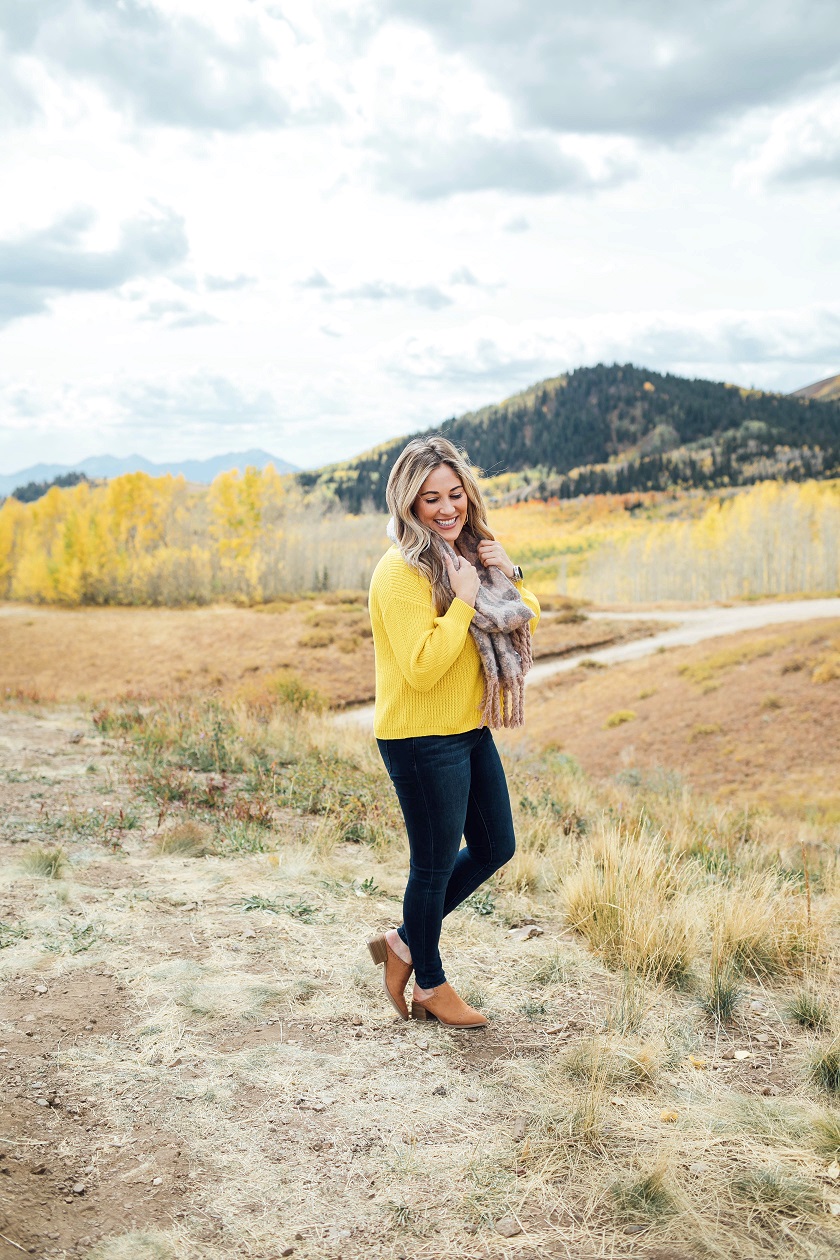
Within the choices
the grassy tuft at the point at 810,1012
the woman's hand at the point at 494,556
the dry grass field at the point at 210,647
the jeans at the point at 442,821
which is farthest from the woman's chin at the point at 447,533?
the dry grass field at the point at 210,647

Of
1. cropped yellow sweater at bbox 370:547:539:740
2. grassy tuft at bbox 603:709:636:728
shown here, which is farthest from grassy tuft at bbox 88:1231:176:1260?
grassy tuft at bbox 603:709:636:728

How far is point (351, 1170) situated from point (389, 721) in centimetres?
122

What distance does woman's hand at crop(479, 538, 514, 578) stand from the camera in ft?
8.69

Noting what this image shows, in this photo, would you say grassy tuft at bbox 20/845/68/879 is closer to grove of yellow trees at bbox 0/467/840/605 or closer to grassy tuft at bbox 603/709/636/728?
grassy tuft at bbox 603/709/636/728

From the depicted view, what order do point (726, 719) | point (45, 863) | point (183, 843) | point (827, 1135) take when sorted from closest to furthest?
1. point (827, 1135)
2. point (45, 863)
3. point (183, 843)
4. point (726, 719)

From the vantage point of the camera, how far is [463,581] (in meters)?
2.49

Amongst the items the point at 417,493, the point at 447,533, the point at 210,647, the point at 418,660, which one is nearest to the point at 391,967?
the point at 418,660

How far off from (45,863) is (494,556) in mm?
3113

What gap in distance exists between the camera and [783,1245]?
75.0 inches

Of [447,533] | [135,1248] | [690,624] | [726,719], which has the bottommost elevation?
[726,719]

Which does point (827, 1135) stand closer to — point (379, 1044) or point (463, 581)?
point (379, 1044)

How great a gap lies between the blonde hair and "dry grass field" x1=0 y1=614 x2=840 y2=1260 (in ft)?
5.12

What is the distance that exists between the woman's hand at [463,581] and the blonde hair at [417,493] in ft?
0.08

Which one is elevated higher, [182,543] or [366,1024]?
[182,543]
